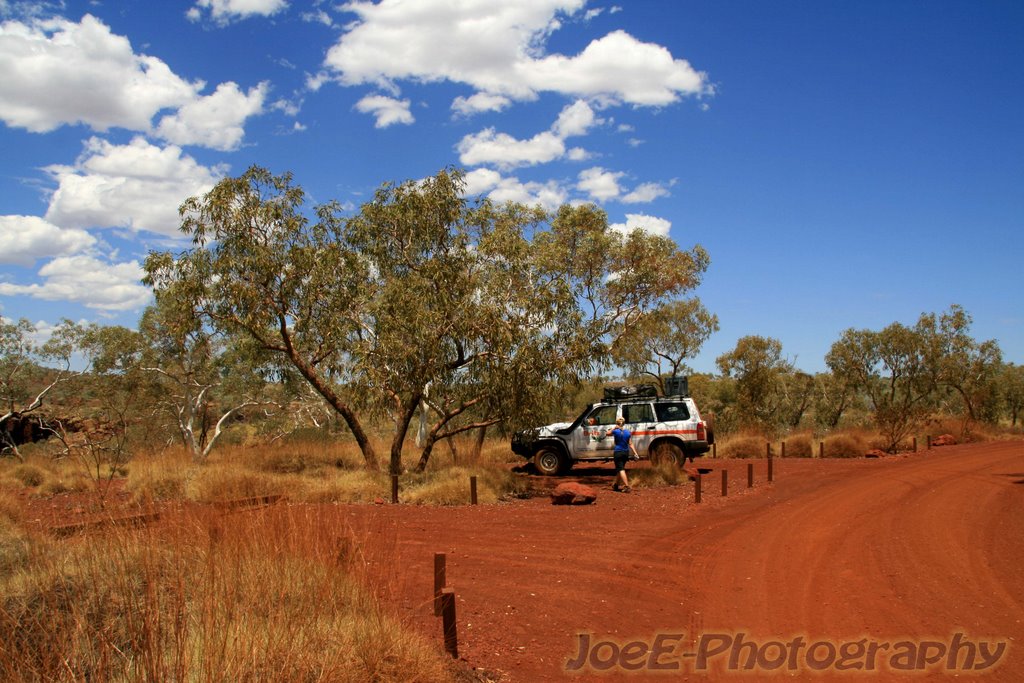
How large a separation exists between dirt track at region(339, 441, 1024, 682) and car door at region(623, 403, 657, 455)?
4.45 meters

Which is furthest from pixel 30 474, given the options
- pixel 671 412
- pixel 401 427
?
pixel 671 412

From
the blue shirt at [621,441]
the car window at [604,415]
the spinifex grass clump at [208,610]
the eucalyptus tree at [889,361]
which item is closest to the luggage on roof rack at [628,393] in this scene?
the car window at [604,415]

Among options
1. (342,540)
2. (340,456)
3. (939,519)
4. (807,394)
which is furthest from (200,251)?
(807,394)

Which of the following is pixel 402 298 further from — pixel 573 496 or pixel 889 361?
pixel 889 361

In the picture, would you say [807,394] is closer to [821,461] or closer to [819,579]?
[821,461]

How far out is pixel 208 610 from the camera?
3.88 m

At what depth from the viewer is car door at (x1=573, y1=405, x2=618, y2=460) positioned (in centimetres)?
1906

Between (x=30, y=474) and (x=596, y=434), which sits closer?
(x=30, y=474)

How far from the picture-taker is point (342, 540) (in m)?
5.65

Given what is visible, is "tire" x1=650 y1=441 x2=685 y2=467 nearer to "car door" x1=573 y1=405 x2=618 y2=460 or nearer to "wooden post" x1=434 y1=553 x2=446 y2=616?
"car door" x1=573 y1=405 x2=618 y2=460

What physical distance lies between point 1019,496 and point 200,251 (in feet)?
59.2

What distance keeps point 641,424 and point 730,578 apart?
35.3ft

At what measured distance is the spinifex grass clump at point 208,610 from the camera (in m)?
3.53

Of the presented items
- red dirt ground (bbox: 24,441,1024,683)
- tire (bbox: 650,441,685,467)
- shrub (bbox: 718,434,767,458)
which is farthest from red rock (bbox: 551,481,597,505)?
shrub (bbox: 718,434,767,458)
